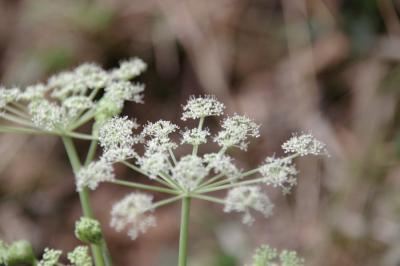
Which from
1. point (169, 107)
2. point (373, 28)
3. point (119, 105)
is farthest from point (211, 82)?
point (119, 105)

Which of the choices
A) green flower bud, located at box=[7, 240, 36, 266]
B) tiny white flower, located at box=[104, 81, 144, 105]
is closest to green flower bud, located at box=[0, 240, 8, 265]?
green flower bud, located at box=[7, 240, 36, 266]

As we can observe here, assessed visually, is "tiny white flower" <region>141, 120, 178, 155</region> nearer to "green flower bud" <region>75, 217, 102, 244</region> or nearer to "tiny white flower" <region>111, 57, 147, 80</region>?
"green flower bud" <region>75, 217, 102, 244</region>

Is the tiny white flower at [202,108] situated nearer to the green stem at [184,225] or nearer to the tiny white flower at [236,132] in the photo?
the tiny white flower at [236,132]

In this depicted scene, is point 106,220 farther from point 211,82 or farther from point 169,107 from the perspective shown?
point 211,82

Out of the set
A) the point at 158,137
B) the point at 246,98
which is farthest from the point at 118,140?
the point at 246,98

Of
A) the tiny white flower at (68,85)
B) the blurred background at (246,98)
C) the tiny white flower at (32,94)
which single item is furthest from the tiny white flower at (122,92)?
the blurred background at (246,98)
